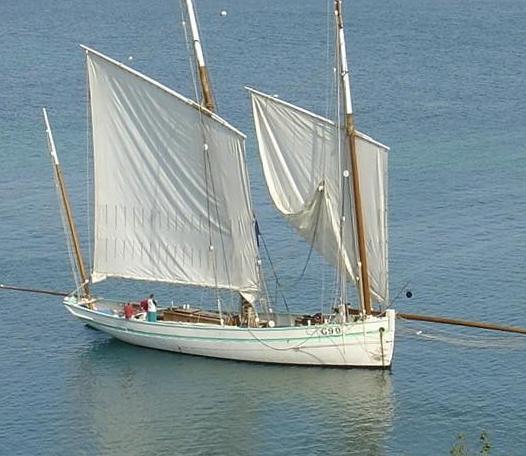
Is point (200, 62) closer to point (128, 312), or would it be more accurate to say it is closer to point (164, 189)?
point (164, 189)

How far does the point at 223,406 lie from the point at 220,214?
9689 mm

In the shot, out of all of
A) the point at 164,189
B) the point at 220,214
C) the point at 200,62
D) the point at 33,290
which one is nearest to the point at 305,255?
the point at 220,214

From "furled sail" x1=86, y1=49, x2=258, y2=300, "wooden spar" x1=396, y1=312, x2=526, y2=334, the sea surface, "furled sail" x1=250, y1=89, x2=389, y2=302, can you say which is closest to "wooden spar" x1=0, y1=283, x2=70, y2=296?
A: the sea surface

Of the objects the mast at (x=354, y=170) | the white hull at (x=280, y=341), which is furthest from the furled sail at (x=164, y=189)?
the mast at (x=354, y=170)

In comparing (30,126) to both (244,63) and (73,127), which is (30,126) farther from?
(244,63)

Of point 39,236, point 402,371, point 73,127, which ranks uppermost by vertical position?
point 73,127

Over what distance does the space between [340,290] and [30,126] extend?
5003 centimetres

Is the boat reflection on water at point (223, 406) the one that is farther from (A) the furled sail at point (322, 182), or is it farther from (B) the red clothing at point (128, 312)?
(A) the furled sail at point (322, 182)

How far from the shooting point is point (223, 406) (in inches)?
2763

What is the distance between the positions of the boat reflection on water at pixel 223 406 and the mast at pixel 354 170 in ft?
11.7

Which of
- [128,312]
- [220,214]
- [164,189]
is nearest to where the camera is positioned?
[220,214]

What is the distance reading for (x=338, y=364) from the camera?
7300cm

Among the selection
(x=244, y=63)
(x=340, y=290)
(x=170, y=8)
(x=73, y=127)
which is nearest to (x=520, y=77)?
(x=244, y=63)

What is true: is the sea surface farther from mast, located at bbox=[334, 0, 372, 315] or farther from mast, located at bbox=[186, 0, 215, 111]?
mast, located at bbox=[186, 0, 215, 111]
